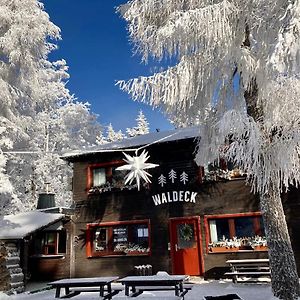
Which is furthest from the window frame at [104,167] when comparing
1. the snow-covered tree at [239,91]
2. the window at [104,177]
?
the snow-covered tree at [239,91]

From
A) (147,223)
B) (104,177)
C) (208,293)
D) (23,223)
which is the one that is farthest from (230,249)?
(23,223)

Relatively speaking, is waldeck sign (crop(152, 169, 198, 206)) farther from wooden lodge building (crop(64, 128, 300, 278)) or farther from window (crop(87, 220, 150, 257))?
window (crop(87, 220, 150, 257))

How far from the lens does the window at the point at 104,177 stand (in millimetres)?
15625

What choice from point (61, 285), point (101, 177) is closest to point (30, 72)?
point (101, 177)

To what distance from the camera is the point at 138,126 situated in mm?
40781

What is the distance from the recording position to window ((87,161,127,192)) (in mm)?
15625

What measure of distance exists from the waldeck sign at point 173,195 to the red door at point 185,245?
81cm

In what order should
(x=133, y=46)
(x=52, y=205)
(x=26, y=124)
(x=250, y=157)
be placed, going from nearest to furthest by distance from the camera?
(x=250, y=157) → (x=133, y=46) → (x=26, y=124) → (x=52, y=205)

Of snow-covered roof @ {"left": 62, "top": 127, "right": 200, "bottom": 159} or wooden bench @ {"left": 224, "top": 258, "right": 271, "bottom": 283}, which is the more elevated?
snow-covered roof @ {"left": 62, "top": 127, "right": 200, "bottom": 159}

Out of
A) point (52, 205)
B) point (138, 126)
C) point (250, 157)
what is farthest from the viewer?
point (138, 126)

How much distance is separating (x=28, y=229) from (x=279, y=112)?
10712mm

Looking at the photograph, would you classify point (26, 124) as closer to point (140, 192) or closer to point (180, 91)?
point (140, 192)

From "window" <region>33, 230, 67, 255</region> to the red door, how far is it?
5.49 m

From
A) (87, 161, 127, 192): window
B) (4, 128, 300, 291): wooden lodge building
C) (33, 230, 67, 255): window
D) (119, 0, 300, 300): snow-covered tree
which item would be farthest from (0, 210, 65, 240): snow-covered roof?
(119, 0, 300, 300): snow-covered tree
